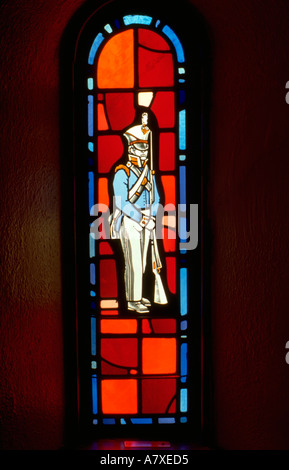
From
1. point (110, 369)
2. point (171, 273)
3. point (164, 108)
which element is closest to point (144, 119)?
point (164, 108)

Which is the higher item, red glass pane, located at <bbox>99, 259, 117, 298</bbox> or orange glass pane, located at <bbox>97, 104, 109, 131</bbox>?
orange glass pane, located at <bbox>97, 104, 109, 131</bbox>

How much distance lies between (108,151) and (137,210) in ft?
0.71

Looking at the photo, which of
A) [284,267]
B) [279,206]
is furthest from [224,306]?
[279,206]

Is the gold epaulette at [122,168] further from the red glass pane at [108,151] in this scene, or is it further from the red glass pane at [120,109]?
the red glass pane at [120,109]

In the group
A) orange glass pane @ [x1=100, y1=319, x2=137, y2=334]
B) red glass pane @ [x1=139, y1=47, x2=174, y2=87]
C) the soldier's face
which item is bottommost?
orange glass pane @ [x1=100, y1=319, x2=137, y2=334]

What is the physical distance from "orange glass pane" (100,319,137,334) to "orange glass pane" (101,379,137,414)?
17cm

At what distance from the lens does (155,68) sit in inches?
48.8

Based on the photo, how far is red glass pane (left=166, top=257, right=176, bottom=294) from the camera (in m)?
1.26

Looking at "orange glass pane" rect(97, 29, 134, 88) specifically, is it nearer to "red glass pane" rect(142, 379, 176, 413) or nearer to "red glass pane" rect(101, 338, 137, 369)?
"red glass pane" rect(101, 338, 137, 369)

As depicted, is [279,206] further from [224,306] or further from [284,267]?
[224,306]

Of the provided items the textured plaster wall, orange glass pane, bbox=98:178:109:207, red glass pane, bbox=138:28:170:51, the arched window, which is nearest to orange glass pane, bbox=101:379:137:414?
the arched window

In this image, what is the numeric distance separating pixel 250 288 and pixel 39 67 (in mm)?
877

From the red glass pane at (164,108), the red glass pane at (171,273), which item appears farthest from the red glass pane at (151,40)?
the red glass pane at (171,273)

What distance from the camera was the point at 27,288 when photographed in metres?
1.03
